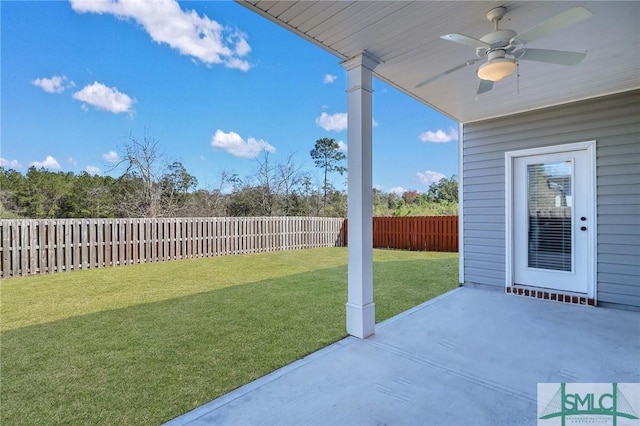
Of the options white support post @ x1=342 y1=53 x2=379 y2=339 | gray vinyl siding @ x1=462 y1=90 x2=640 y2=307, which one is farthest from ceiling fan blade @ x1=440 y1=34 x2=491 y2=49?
gray vinyl siding @ x1=462 y1=90 x2=640 y2=307

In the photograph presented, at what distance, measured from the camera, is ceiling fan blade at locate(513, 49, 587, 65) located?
1.92 meters

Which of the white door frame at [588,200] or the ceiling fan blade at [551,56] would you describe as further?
the white door frame at [588,200]

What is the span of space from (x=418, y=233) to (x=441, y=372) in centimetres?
815

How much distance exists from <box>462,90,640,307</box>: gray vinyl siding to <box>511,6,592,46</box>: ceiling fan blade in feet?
8.22

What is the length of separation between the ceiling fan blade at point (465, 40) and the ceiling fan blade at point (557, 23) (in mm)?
174

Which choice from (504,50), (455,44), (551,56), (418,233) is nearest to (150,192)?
(418,233)

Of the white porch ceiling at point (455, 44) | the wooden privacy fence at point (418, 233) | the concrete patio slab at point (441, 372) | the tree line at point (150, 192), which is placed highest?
the white porch ceiling at point (455, 44)

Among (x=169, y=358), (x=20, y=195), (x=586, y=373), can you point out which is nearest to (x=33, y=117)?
(x=20, y=195)

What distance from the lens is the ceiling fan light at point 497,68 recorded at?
1980mm

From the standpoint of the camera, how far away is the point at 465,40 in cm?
185

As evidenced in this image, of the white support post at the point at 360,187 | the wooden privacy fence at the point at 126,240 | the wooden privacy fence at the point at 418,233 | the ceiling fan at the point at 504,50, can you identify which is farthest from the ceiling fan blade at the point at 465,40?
the wooden privacy fence at the point at 418,233

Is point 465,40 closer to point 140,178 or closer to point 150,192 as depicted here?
point 150,192

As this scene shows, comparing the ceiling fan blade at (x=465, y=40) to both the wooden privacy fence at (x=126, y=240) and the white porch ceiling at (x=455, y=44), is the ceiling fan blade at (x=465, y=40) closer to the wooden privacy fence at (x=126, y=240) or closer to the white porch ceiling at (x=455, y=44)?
the white porch ceiling at (x=455, y=44)

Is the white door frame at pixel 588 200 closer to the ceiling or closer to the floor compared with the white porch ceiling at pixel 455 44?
closer to the floor
